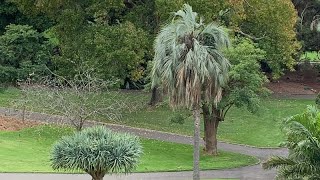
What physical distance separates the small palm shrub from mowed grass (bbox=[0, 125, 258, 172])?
17.4 feet

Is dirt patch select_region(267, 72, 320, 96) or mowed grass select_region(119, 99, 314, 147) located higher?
dirt patch select_region(267, 72, 320, 96)

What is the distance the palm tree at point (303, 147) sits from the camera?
23.1m

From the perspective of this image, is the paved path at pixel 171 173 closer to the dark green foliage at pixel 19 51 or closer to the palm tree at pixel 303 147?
the dark green foliage at pixel 19 51

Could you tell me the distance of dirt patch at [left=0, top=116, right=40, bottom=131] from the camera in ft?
126

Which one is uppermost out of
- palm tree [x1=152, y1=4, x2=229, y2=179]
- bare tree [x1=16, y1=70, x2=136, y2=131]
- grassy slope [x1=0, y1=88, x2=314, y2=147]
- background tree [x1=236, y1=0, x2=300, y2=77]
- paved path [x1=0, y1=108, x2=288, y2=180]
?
background tree [x1=236, y1=0, x2=300, y2=77]

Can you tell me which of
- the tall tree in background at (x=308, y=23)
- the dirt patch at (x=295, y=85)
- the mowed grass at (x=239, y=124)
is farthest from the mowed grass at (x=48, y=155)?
the tall tree in background at (x=308, y=23)

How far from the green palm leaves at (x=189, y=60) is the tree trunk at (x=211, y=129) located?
7.29 metres

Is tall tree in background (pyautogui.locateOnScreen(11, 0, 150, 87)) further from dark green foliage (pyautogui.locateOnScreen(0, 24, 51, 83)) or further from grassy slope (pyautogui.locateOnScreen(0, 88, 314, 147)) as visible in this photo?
grassy slope (pyautogui.locateOnScreen(0, 88, 314, 147))

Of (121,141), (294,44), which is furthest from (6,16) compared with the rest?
(121,141)

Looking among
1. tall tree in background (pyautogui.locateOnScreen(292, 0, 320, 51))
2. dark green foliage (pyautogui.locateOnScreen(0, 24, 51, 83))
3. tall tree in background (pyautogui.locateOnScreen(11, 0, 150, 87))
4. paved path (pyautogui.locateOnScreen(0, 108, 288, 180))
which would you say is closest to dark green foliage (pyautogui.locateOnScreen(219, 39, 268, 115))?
paved path (pyautogui.locateOnScreen(0, 108, 288, 180))

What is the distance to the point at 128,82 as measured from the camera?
56.8m

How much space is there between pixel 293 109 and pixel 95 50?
16.0 meters

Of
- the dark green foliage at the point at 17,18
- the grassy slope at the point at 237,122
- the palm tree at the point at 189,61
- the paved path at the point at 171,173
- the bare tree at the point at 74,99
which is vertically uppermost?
the dark green foliage at the point at 17,18

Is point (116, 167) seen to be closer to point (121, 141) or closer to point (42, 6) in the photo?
point (121, 141)
